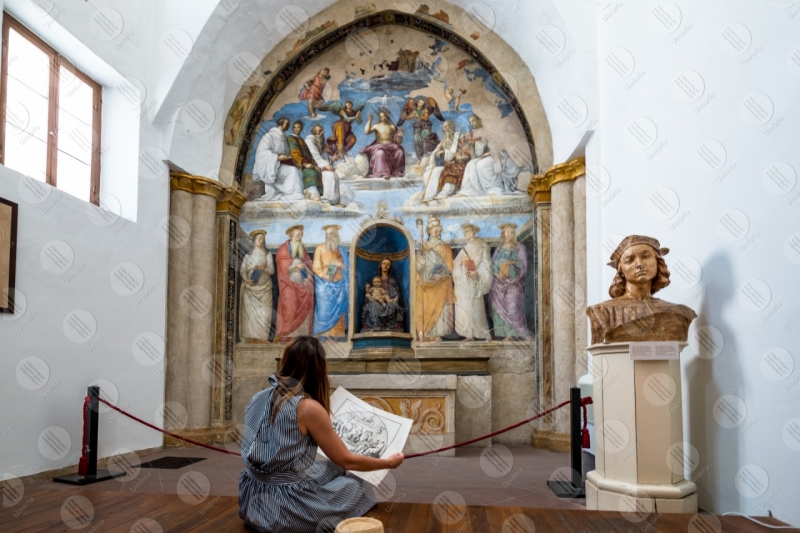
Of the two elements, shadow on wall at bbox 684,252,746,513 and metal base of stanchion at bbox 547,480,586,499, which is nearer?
shadow on wall at bbox 684,252,746,513

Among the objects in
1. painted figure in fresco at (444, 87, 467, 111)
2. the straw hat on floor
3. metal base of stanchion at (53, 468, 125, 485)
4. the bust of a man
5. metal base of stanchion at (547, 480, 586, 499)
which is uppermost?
painted figure in fresco at (444, 87, 467, 111)

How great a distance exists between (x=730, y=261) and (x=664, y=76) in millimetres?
2287

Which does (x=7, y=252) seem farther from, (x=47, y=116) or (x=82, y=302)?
(x=47, y=116)

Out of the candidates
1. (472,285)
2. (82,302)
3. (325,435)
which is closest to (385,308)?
(472,285)

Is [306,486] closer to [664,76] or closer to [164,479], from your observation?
[164,479]

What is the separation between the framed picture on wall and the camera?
269 inches

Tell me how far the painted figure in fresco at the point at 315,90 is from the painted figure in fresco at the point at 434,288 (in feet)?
10.4

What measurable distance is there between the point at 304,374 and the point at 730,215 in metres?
3.56

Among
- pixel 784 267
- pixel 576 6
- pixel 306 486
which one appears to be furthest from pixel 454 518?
pixel 576 6

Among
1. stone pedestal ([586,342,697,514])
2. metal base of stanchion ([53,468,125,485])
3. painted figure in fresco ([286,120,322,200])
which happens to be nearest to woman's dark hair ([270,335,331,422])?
stone pedestal ([586,342,697,514])

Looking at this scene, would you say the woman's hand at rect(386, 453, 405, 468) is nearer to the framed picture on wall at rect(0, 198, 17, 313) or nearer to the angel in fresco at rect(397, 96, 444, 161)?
the framed picture on wall at rect(0, 198, 17, 313)

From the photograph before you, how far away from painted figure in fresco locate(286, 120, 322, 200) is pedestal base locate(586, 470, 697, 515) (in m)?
7.72

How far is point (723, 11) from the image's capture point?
212 inches

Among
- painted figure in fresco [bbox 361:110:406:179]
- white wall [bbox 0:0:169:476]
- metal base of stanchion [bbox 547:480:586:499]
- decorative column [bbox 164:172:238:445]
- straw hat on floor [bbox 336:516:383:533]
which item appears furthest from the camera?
painted figure in fresco [bbox 361:110:406:179]
